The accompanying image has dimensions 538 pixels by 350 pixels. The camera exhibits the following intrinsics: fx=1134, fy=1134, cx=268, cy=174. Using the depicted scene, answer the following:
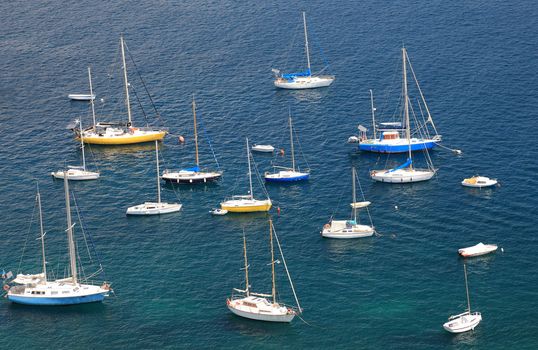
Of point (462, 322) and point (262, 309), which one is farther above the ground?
point (262, 309)

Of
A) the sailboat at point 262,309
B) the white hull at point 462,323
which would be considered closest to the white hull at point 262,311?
the sailboat at point 262,309

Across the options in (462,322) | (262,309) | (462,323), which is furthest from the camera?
(262,309)

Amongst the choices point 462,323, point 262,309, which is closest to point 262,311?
point 262,309

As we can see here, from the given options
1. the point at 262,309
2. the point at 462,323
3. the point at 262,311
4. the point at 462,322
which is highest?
the point at 262,309

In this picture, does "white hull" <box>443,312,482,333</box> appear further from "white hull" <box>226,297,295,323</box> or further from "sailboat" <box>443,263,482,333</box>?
"white hull" <box>226,297,295,323</box>

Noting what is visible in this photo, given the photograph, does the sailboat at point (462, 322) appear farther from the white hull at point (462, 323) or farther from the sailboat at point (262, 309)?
the sailboat at point (262, 309)

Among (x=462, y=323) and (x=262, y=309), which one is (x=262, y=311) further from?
(x=462, y=323)

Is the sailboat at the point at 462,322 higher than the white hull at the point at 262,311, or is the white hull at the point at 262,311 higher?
the white hull at the point at 262,311
